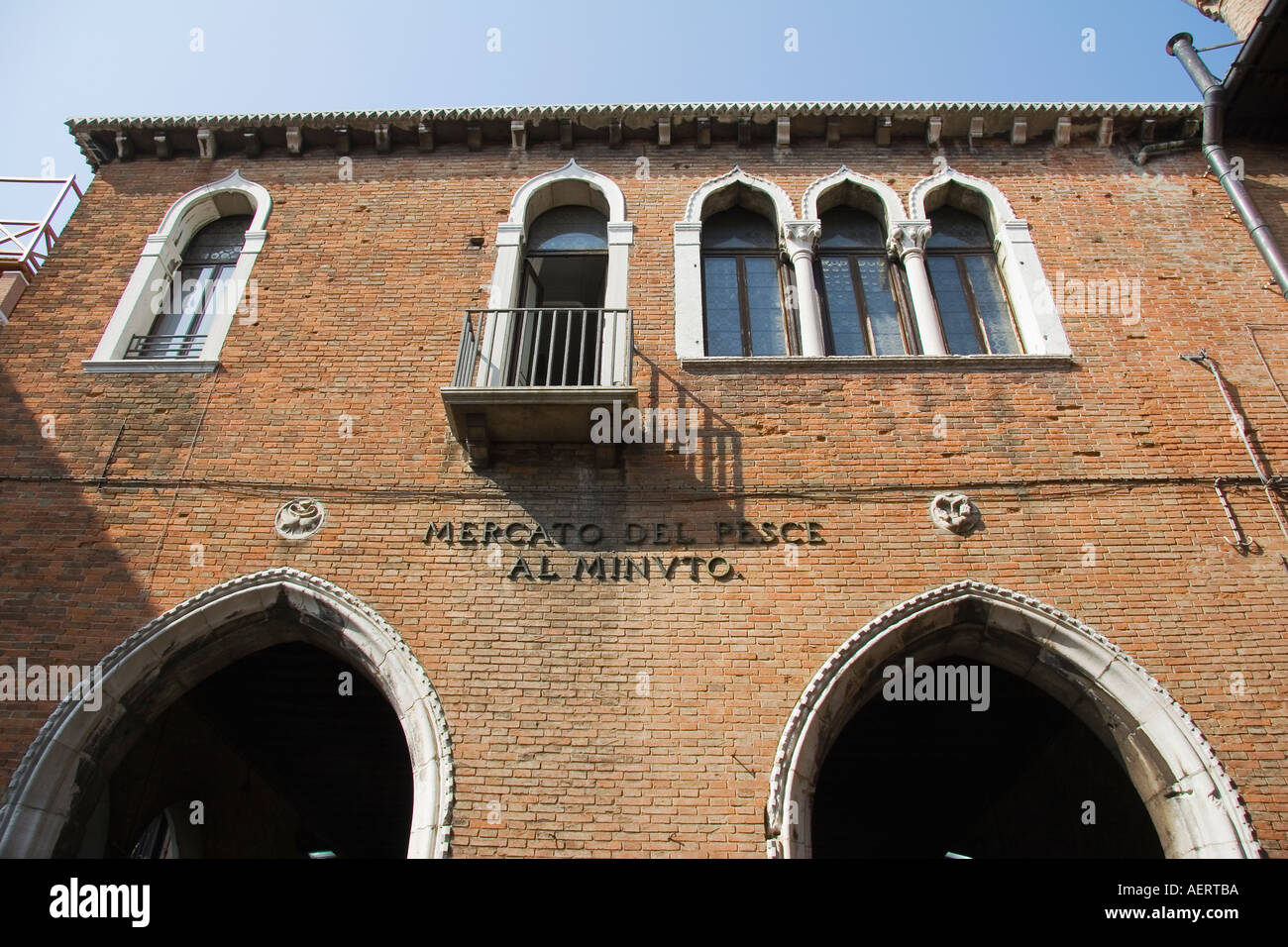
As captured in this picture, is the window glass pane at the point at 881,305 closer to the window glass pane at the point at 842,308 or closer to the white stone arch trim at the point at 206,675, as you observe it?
the window glass pane at the point at 842,308

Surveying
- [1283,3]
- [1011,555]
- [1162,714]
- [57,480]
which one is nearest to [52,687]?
[57,480]

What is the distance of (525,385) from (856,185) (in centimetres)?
423

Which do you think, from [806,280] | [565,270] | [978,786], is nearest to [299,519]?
[565,270]

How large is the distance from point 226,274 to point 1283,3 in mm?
10895

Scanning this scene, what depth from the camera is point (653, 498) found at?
270 inches

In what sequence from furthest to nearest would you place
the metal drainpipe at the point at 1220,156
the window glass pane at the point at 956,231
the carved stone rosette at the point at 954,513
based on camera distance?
1. the window glass pane at the point at 956,231
2. the metal drainpipe at the point at 1220,156
3. the carved stone rosette at the point at 954,513

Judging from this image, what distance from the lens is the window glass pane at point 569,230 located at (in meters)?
9.06

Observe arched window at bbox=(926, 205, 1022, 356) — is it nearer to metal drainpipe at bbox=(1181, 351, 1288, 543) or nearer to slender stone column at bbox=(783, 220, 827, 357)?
slender stone column at bbox=(783, 220, 827, 357)

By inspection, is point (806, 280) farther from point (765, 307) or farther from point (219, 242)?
point (219, 242)

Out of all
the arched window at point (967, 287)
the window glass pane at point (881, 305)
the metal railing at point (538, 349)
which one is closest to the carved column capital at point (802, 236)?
the window glass pane at point (881, 305)

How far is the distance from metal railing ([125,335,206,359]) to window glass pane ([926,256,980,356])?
6906 mm

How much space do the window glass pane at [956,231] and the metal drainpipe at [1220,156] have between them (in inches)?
94.5

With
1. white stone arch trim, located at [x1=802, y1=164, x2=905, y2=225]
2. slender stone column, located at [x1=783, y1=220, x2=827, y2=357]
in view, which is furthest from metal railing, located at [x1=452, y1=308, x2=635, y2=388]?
white stone arch trim, located at [x1=802, y1=164, x2=905, y2=225]

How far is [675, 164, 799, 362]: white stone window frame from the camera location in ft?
25.7
